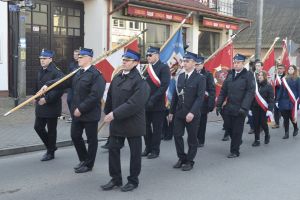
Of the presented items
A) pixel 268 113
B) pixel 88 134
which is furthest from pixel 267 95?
pixel 88 134

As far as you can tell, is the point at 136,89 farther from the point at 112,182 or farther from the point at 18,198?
the point at 18,198

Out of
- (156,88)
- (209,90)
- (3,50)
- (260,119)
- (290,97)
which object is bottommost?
(260,119)

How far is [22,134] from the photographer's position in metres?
9.37

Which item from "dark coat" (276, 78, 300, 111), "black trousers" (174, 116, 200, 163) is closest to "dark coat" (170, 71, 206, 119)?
"black trousers" (174, 116, 200, 163)

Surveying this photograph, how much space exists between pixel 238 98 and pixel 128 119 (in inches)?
115

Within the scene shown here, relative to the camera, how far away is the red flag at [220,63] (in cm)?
959

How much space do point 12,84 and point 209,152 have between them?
8.54 m

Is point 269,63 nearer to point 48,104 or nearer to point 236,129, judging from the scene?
point 236,129

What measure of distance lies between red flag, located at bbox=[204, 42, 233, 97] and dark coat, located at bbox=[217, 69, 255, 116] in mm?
1531

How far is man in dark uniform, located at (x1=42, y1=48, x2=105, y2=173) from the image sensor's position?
625 cm

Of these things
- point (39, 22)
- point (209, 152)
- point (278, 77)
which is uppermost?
point (39, 22)

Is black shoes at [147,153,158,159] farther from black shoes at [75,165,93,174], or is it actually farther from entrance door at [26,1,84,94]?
entrance door at [26,1,84,94]

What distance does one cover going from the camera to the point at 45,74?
7.16 metres

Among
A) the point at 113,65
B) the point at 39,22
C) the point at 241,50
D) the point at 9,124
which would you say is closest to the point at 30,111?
the point at 9,124
